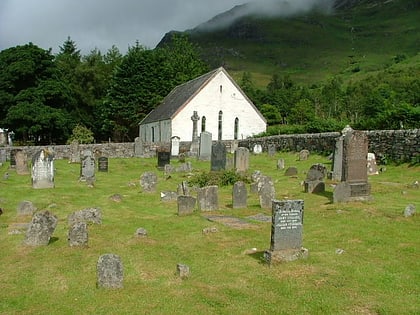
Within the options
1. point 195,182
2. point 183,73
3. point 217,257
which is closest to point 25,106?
point 183,73

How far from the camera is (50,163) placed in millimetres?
20844

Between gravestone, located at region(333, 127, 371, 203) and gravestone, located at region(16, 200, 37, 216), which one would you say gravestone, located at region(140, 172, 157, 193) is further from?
gravestone, located at region(333, 127, 371, 203)

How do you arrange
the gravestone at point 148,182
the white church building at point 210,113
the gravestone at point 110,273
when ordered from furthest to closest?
the white church building at point 210,113 → the gravestone at point 148,182 → the gravestone at point 110,273

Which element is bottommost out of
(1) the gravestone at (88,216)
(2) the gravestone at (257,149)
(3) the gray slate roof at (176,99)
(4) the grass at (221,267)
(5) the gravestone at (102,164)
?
(4) the grass at (221,267)

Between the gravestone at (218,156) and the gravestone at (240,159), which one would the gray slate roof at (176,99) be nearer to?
the gravestone at (240,159)

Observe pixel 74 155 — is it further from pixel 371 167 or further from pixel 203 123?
pixel 371 167

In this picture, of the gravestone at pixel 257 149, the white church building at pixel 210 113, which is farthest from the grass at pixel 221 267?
the white church building at pixel 210 113

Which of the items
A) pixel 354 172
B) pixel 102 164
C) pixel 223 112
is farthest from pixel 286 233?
pixel 223 112

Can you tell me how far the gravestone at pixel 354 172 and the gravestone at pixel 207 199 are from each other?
3864mm

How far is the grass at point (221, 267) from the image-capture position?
24.9 ft

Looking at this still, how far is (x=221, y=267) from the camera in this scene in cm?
940

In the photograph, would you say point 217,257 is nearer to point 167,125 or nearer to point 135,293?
point 135,293

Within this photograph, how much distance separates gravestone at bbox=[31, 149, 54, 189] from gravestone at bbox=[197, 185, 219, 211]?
8.43m

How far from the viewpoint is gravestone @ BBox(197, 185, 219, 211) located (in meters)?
15.4
